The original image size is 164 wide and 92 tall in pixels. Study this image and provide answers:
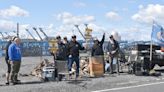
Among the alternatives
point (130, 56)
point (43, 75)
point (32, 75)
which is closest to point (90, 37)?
point (130, 56)

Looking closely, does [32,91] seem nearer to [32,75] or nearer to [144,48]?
[32,75]

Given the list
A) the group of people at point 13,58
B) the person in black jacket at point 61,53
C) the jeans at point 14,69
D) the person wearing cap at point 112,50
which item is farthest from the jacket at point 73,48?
the jeans at point 14,69

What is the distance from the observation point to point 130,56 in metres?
22.7

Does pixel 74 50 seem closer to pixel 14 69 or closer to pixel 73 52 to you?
pixel 73 52

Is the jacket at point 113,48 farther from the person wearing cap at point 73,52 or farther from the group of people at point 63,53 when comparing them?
the person wearing cap at point 73,52

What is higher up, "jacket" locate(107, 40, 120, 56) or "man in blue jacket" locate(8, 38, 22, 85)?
"jacket" locate(107, 40, 120, 56)

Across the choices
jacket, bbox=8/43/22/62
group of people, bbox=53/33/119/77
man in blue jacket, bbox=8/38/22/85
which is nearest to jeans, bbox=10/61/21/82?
man in blue jacket, bbox=8/38/22/85

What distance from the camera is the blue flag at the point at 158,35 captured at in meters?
23.1

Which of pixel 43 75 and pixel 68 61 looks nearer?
pixel 43 75

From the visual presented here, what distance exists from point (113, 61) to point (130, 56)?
1.40 metres

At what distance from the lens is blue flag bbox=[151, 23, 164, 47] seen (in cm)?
2306

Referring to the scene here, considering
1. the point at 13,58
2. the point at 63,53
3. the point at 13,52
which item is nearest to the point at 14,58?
the point at 13,58

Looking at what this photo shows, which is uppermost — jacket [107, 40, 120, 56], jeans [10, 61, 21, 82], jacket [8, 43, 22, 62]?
jacket [107, 40, 120, 56]

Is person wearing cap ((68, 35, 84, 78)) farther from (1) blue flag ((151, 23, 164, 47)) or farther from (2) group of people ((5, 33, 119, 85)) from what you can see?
(1) blue flag ((151, 23, 164, 47))
